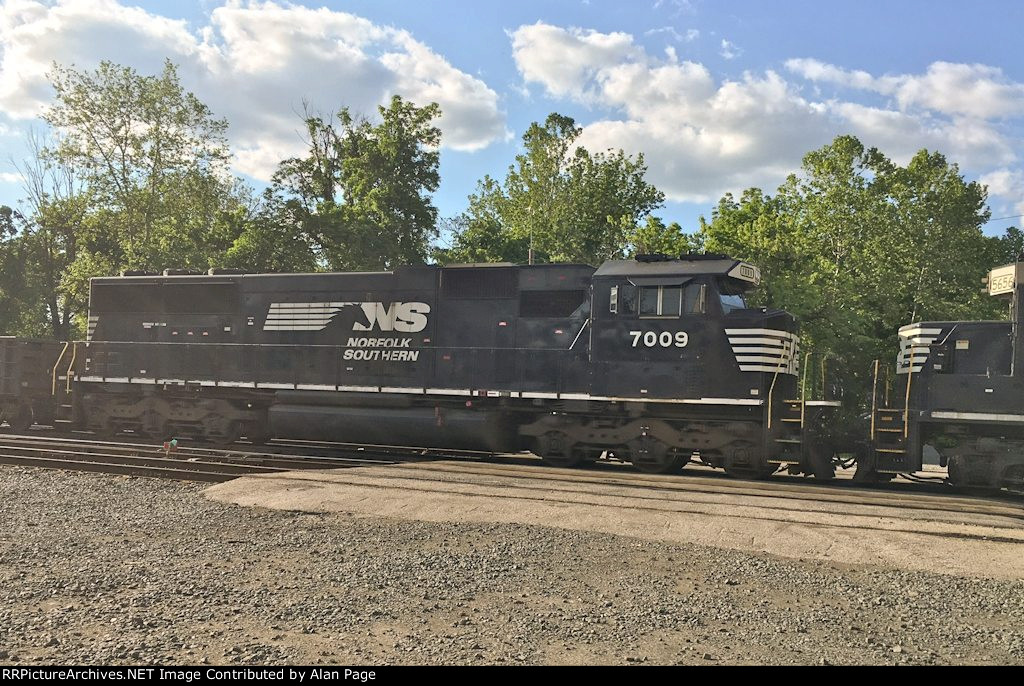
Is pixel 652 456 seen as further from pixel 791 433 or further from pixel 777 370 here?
pixel 777 370

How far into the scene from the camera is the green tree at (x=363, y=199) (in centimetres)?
3409

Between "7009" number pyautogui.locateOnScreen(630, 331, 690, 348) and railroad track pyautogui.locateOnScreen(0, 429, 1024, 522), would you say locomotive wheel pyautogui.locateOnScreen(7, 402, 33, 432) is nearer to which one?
railroad track pyautogui.locateOnScreen(0, 429, 1024, 522)

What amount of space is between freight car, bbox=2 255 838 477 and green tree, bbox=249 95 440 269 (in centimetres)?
1638

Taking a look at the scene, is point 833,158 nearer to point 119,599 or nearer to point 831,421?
point 831,421

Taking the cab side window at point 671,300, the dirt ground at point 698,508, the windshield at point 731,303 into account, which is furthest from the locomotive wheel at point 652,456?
the windshield at point 731,303

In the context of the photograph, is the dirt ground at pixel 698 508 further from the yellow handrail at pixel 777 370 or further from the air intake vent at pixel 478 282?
the air intake vent at pixel 478 282

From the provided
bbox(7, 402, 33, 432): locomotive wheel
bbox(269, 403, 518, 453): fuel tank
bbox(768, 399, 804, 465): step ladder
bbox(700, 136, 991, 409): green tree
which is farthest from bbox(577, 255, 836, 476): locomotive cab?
bbox(7, 402, 33, 432): locomotive wheel

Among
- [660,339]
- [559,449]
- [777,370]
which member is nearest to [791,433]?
[777,370]

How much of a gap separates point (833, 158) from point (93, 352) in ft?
86.0

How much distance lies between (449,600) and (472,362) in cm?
879

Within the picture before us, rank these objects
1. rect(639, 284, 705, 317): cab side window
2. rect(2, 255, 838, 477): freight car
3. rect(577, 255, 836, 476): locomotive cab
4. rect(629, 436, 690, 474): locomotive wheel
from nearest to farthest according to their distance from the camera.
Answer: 1. rect(577, 255, 836, 476): locomotive cab
2. rect(2, 255, 838, 477): freight car
3. rect(639, 284, 705, 317): cab side window
4. rect(629, 436, 690, 474): locomotive wheel

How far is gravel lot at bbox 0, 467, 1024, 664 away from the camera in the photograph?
5008 millimetres

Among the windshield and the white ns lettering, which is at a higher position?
the windshield

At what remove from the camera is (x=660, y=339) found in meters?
13.3
